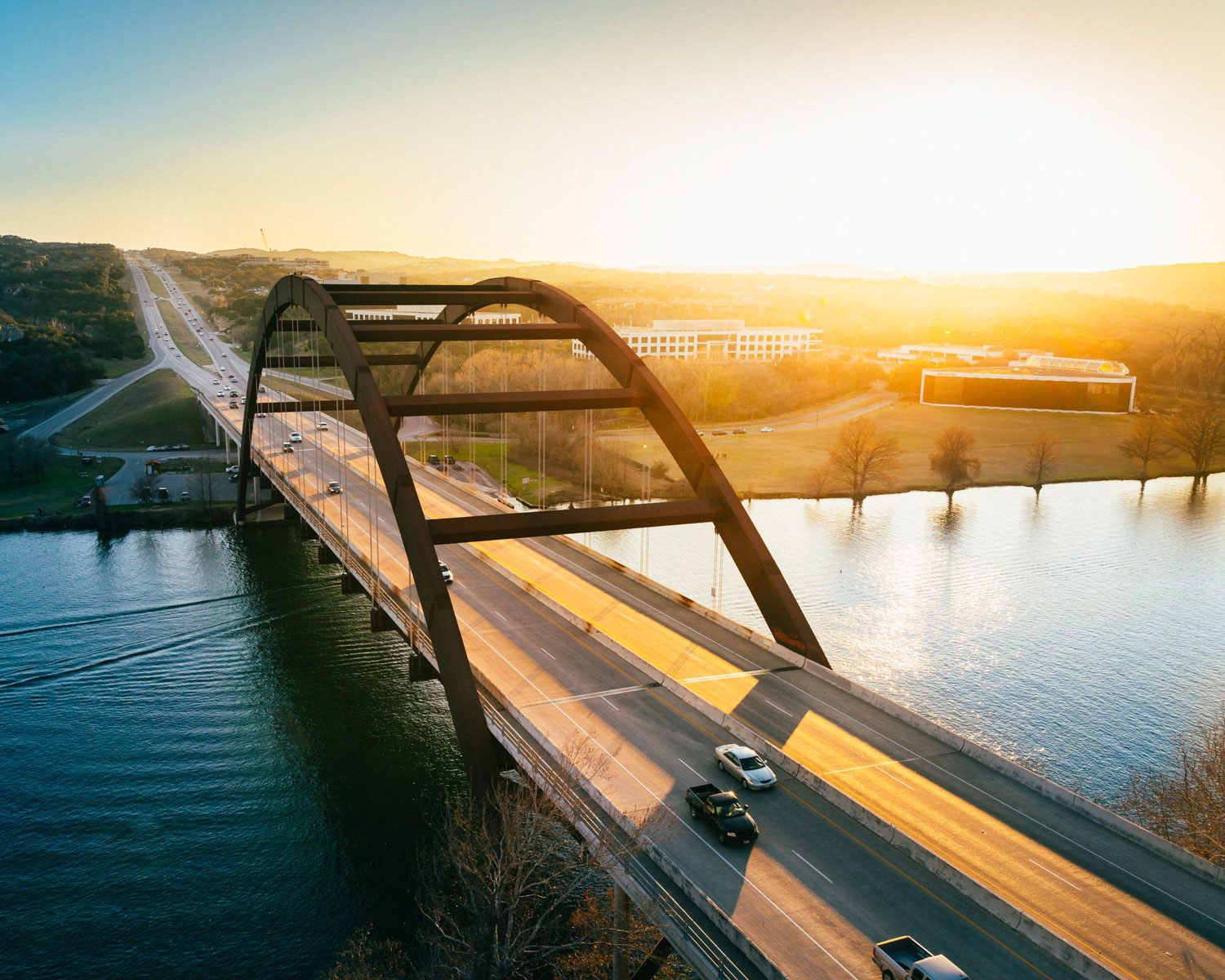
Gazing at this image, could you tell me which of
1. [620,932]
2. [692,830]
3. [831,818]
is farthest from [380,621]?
[831,818]

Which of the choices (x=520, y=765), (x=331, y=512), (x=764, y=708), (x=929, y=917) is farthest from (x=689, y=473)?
(x=331, y=512)

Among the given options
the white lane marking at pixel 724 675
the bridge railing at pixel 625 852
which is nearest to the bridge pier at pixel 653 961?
the bridge railing at pixel 625 852

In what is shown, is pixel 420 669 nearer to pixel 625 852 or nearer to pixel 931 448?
pixel 625 852

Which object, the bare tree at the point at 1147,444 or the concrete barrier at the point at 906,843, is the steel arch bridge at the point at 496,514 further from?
the bare tree at the point at 1147,444

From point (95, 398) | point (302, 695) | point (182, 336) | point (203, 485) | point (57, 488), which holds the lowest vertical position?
point (302, 695)

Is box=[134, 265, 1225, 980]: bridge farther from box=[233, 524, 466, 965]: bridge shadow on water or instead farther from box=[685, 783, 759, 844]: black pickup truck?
box=[233, 524, 466, 965]: bridge shadow on water

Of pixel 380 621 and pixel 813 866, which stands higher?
pixel 813 866

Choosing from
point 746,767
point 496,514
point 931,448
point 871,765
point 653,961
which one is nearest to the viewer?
point 653,961
